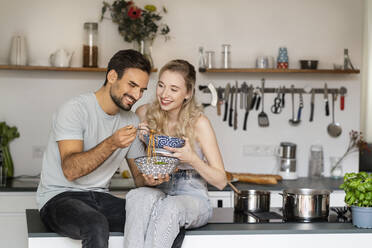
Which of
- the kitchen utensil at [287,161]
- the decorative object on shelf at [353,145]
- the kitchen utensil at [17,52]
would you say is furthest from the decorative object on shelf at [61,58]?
the decorative object on shelf at [353,145]

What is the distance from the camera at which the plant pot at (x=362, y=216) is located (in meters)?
2.41

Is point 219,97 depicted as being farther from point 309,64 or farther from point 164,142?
point 164,142

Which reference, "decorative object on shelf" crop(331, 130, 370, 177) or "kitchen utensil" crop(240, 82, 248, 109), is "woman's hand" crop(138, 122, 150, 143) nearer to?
"kitchen utensil" crop(240, 82, 248, 109)

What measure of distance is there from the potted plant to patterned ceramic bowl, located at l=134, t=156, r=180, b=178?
2.79ft

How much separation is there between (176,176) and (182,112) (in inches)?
13.3

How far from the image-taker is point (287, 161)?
174 inches

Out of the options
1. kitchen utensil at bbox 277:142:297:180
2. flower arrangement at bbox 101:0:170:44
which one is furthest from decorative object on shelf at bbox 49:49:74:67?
kitchen utensil at bbox 277:142:297:180

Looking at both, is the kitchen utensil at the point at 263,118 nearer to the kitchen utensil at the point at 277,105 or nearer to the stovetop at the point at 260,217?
the kitchen utensil at the point at 277,105

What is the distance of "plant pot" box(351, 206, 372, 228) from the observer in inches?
94.7

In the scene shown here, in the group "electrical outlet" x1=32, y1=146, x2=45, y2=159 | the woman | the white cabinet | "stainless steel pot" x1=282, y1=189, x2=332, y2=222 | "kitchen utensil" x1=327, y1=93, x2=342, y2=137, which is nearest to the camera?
the woman

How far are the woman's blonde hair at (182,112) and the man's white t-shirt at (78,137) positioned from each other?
0.61 ft

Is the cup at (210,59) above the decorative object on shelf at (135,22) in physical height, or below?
below

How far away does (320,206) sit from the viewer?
258cm

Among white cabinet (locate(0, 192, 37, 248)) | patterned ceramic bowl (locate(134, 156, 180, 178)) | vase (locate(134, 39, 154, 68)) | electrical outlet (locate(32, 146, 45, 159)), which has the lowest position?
white cabinet (locate(0, 192, 37, 248))
